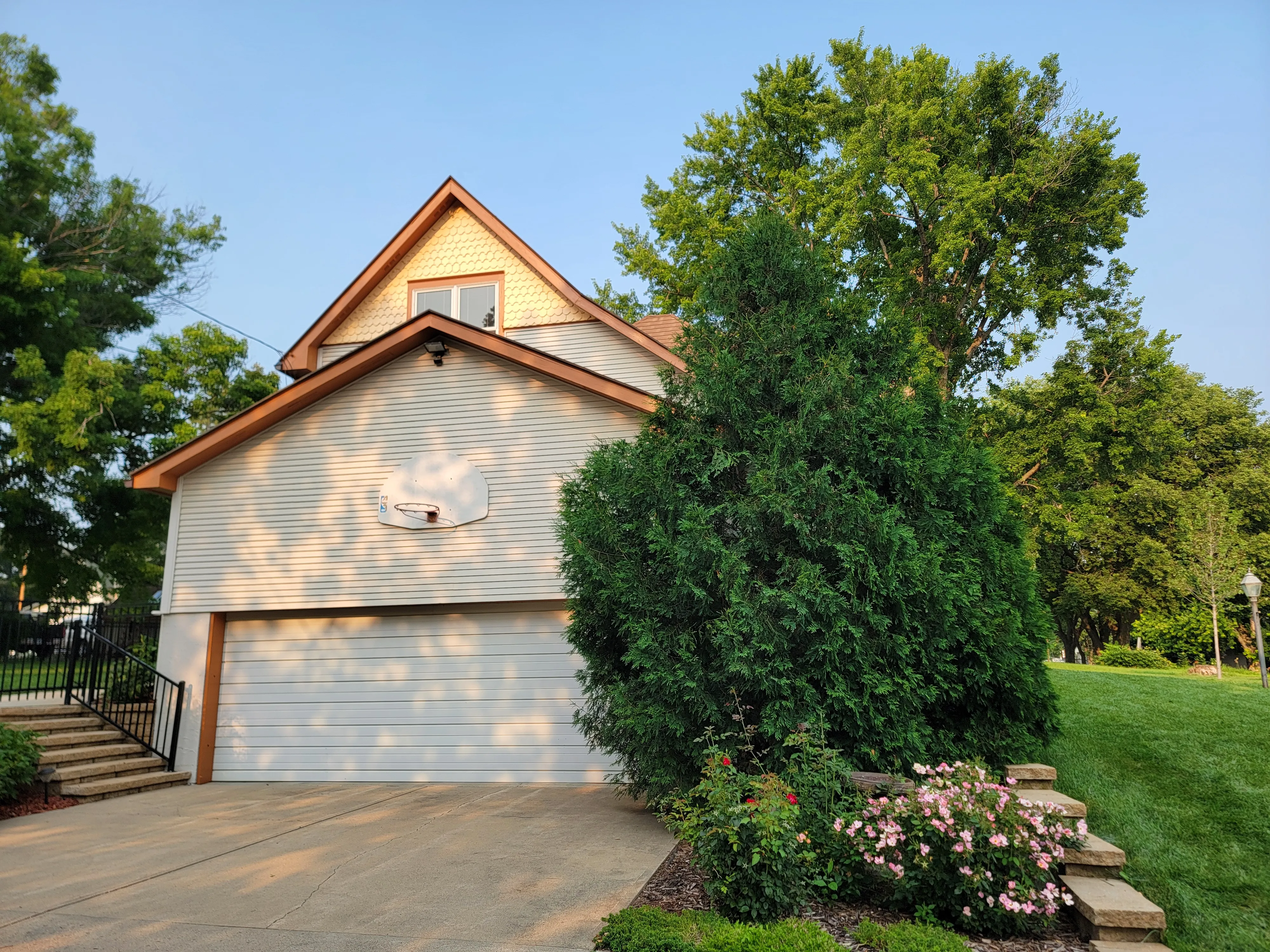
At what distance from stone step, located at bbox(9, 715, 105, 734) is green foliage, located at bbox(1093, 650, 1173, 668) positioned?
90.2 ft

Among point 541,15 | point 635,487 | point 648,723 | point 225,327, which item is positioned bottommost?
point 648,723

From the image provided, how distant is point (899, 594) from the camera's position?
5.79 m

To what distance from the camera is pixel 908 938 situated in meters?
3.97

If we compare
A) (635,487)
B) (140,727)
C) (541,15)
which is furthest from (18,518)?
(635,487)

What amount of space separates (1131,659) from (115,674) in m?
28.5

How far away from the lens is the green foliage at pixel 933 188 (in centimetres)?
2072

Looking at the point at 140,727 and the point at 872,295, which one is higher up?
the point at 872,295

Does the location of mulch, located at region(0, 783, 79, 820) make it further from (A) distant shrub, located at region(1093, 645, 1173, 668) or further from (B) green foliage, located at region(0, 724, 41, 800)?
(A) distant shrub, located at region(1093, 645, 1173, 668)

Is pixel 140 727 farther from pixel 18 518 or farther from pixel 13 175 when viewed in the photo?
pixel 13 175

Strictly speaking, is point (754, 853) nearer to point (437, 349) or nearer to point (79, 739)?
point (437, 349)

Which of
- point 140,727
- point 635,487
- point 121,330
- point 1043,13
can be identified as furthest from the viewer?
point 121,330

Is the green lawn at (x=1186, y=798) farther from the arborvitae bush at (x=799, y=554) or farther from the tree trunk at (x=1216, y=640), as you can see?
the tree trunk at (x=1216, y=640)

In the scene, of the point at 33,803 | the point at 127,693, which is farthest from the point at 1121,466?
the point at 33,803

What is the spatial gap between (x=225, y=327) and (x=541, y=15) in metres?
12.8
